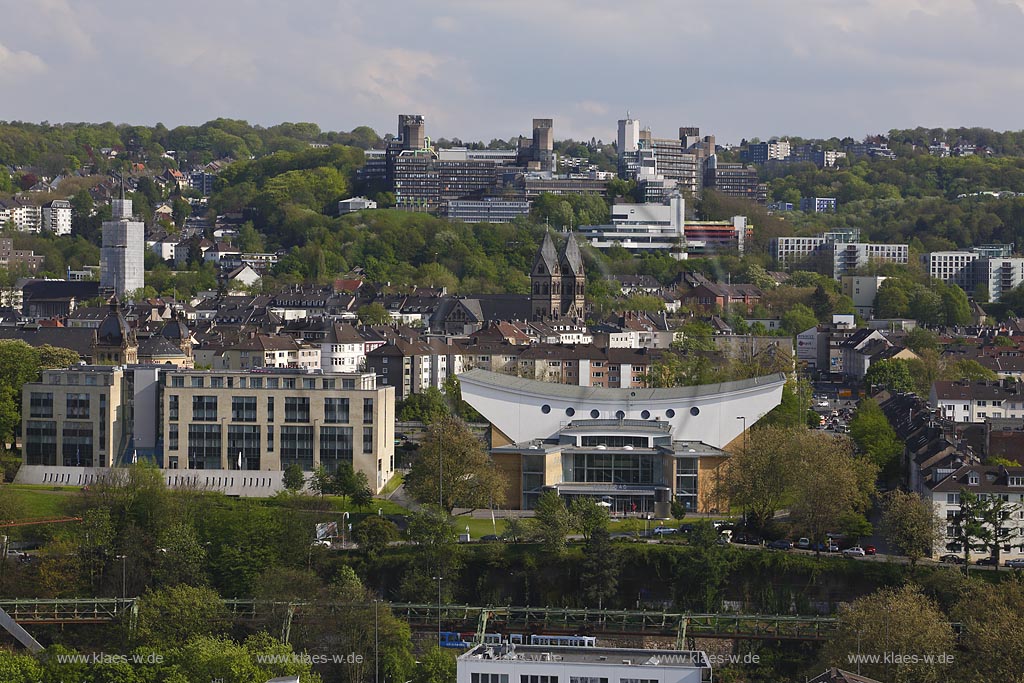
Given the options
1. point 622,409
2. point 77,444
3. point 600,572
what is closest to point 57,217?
point 77,444

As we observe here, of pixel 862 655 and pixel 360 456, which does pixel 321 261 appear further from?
pixel 862 655

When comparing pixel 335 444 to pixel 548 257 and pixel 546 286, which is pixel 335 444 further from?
pixel 548 257

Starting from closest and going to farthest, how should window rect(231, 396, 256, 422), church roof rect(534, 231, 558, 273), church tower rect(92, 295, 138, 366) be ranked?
window rect(231, 396, 256, 422), church tower rect(92, 295, 138, 366), church roof rect(534, 231, 558, 273)

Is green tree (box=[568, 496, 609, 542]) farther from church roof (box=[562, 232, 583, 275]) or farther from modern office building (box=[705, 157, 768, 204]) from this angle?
modern office building (box=[705, 157, 768, 204])

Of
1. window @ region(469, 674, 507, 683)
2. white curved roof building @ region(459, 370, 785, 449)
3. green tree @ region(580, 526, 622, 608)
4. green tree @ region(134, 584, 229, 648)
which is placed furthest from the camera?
white curved roof building @ region(459, 370, 785, 449)

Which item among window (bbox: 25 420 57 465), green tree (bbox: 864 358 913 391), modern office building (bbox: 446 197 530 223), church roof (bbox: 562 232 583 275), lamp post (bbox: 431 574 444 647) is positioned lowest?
lamp post (bbox: 431 574 444 647)

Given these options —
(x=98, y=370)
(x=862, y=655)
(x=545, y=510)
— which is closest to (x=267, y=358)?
(x=98, y=370)

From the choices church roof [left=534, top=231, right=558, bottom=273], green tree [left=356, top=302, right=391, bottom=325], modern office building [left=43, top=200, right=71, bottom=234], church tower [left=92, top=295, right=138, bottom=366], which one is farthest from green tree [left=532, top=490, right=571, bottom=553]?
modern office building [left=43, top=200, right=71, bottom=234]
